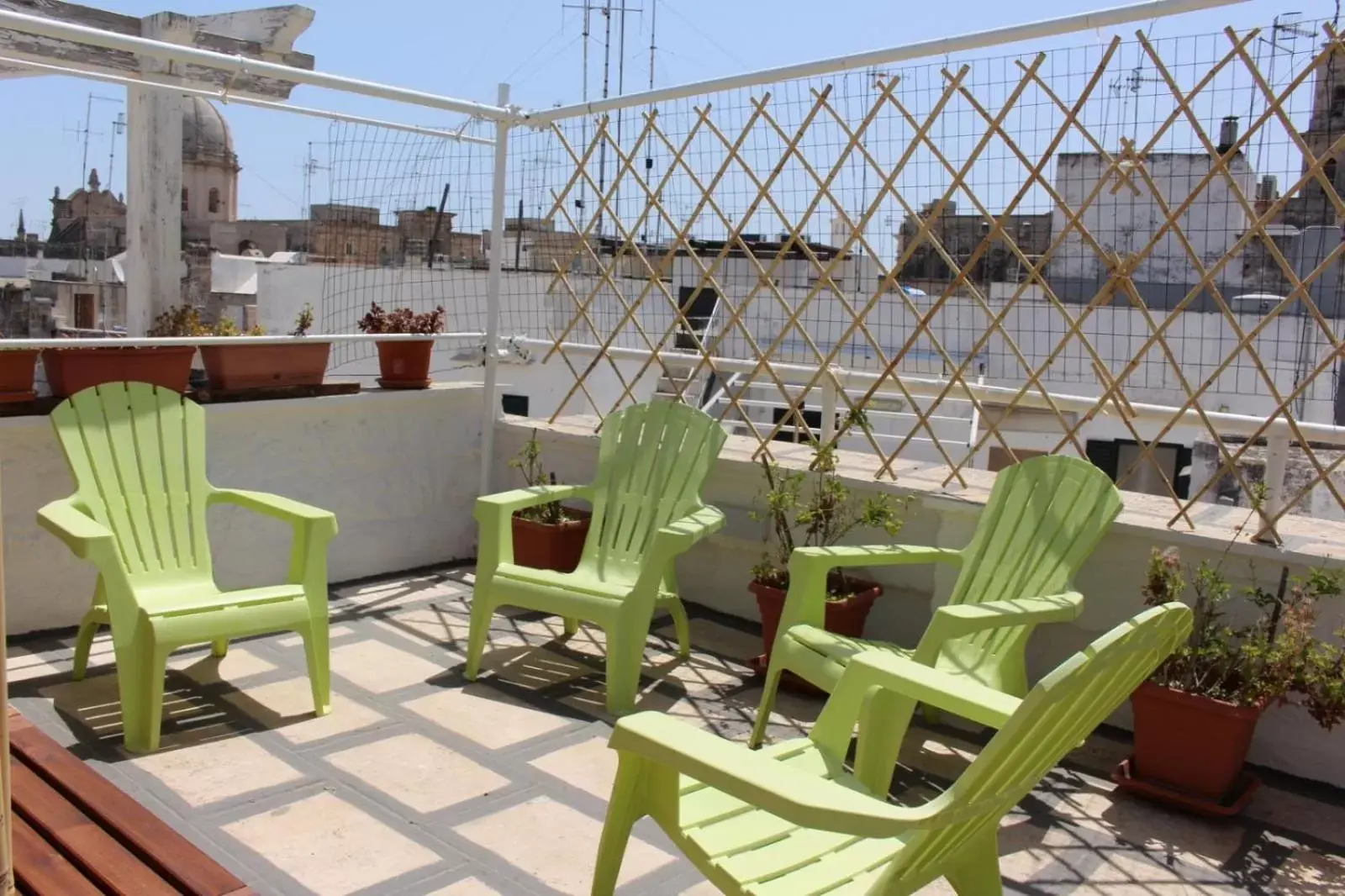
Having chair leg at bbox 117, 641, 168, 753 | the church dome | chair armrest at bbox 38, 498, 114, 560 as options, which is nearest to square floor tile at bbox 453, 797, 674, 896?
chair leg at bbox 117, 641, 168, 753

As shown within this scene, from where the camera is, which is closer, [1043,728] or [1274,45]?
[1043,728]

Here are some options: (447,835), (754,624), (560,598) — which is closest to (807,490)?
(754,624)

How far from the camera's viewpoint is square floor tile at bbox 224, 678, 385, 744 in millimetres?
3010

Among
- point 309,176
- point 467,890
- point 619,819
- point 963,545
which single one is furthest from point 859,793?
point 309,176

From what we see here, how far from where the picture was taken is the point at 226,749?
112 inches

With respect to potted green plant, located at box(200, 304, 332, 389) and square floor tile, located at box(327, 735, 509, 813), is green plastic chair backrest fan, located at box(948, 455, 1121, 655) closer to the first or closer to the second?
square floor tile, located at box(327, 735, 509, 813)

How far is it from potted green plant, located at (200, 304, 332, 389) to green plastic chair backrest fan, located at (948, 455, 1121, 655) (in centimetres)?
236

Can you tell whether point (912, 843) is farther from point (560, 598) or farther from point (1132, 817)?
point (560, 598)

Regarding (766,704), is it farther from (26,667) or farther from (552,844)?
(26,667)

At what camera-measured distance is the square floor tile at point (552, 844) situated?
235cm

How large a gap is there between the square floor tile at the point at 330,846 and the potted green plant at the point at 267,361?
1783 millimetres

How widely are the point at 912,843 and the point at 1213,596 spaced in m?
1.59

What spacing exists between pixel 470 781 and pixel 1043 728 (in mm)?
1515

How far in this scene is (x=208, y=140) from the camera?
24.6 meters
